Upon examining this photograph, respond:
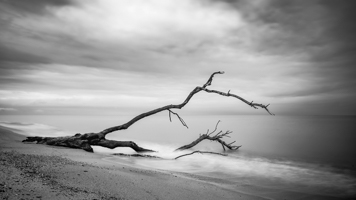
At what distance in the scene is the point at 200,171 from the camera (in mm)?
8070

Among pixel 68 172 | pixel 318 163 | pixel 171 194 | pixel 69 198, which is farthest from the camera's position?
pixel 318 163

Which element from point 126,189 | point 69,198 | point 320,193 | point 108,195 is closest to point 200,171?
point 320,193

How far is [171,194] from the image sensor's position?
12.8 feet

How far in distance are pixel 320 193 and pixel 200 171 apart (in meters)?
3.81

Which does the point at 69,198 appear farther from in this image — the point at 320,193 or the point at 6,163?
the point at 320,193

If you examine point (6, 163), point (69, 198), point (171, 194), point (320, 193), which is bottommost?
point (320, 193)

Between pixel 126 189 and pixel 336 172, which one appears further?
pixel 336 172

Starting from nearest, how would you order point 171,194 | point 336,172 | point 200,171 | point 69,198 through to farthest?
point 69,198, point 171,194, point 200,171, point 336,172

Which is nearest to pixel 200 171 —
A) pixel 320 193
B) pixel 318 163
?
pixel 320 193

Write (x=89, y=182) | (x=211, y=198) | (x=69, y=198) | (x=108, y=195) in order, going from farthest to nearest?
(x=211, y=198)
(x=89, y=182)
(x=108, y=195)
(x=69, y=198)

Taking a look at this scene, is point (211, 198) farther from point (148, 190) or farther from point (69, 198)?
point (69, 198)

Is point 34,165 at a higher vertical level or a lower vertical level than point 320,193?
higher

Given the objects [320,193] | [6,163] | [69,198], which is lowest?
[320,193]

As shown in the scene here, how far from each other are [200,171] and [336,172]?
6.02 m
